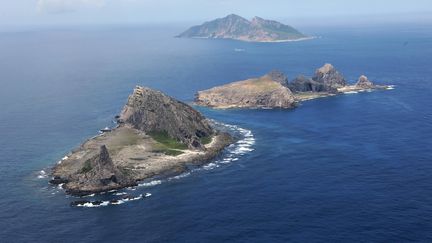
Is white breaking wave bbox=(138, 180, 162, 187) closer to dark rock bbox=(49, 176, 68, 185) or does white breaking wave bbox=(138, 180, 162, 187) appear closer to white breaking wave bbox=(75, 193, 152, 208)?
white breaking wave bbox=(75, 193, 152, 208)

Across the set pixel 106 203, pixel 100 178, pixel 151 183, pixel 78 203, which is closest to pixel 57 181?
pixel 100 178

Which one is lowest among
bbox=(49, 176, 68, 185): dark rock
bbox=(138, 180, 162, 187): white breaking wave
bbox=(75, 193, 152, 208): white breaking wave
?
bbox=(75, 193, 152, 208): white breaking wave

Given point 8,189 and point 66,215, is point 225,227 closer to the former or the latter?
point 66,215

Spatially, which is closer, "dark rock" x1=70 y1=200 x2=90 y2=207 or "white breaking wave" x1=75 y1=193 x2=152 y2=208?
"white breaking wave" x1=75 y1=193 x2=152 y2=208

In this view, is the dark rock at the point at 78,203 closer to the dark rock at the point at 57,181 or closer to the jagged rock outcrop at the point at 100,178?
the jagged rock outcrop at the point at 100,178

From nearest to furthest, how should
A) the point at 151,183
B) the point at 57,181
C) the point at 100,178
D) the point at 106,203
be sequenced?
the point at 106,203
the point at 100,178
the point at 151,183
the point at 57,181

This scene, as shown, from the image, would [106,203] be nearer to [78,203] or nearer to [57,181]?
[78,203]

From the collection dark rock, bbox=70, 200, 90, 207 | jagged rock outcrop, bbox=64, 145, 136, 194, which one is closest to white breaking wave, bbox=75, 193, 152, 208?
dark rock, bbox=70, 200, 90, 207

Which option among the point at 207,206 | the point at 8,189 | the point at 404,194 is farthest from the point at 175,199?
the point at 404,194
